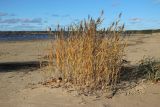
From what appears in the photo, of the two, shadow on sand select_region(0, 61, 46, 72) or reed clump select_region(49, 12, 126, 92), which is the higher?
reed clump select_region(49, 12, 126, 92)

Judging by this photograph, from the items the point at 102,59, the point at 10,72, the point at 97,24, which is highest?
the point at 97,24

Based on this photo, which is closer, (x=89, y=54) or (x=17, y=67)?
(x=89, y=54)

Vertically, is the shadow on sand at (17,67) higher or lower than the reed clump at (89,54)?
lower

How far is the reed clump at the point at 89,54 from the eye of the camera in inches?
267

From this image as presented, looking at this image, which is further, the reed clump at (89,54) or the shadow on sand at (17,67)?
the shadow on sand at (17,67)

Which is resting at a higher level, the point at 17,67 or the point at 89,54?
the point at 89,54

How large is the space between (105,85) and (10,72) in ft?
11.2

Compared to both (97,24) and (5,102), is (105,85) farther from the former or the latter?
(5,102)

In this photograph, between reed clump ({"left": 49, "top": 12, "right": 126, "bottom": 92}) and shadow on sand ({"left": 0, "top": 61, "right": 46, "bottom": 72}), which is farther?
shadow on sand ({"left": 0, "top": 61, "right": 46, "bottom": 72})

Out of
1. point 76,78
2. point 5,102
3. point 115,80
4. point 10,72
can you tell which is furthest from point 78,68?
point 10,72

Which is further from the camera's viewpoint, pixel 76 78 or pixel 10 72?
pixel 10 72

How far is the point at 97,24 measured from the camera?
686 cm

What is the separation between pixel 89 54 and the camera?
673 centimetres

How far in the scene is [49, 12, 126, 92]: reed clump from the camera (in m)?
6.79
